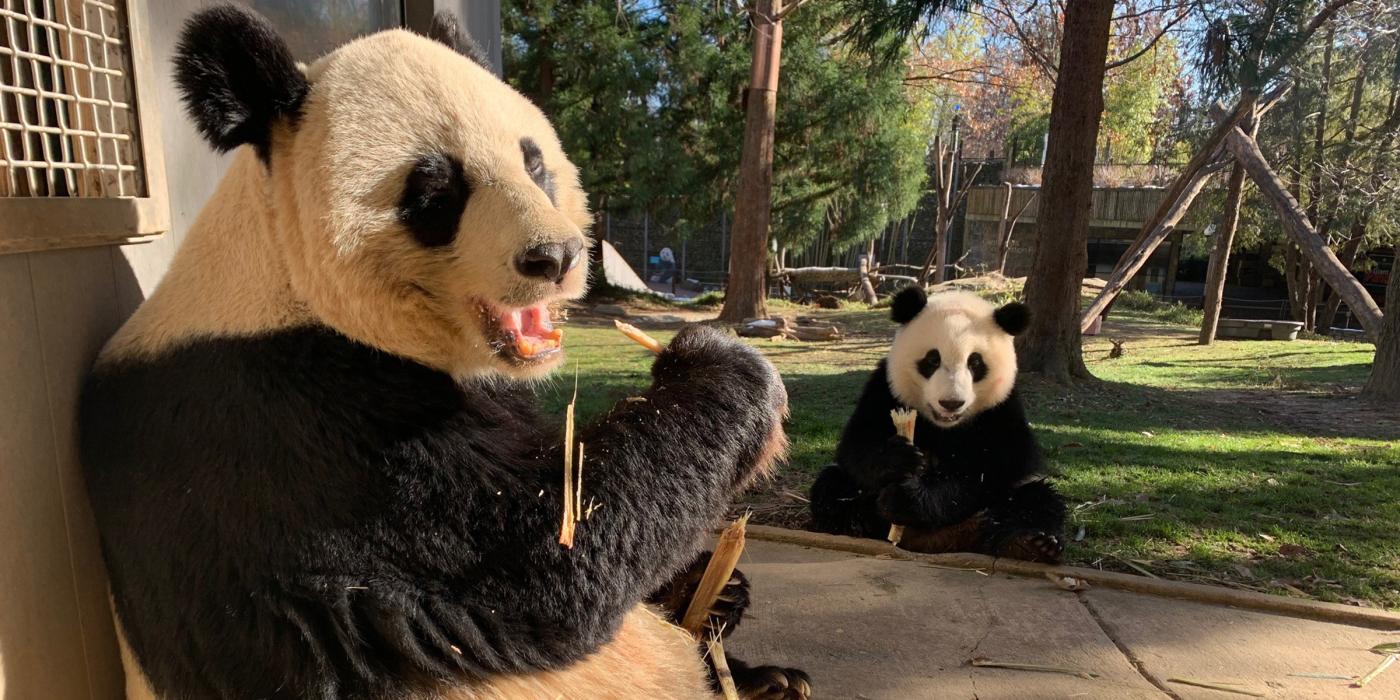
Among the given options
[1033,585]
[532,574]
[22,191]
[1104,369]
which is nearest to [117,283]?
[22,191]

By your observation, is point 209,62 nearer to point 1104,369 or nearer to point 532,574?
point 532,574

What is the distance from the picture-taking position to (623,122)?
47.3 ft

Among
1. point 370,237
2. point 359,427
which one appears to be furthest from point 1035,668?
point 370,237

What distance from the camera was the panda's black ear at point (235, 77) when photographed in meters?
1.42

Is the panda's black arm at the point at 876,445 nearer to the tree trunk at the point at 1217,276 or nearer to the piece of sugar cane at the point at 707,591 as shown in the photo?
the piece of sugar cane at the point at 707,591

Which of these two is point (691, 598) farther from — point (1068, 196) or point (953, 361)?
point (1068, 196)

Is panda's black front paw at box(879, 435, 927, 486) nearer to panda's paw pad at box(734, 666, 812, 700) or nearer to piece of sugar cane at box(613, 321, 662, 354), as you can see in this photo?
panda's paw pad at box(734, 666, 812, 700)

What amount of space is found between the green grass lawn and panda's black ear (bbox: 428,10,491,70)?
1.33 m

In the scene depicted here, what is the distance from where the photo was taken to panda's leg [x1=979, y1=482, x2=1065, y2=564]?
3.48 metres

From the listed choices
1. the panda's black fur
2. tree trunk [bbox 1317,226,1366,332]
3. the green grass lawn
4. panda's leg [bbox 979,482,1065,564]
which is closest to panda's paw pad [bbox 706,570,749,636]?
the panda's black fur

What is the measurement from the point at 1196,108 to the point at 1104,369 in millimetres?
9027

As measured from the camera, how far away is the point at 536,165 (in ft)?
5.86

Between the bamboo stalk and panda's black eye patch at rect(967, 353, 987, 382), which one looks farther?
panda's black eye patch at rect(967, 353, 987, 382)

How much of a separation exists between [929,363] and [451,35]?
8.92 ft
